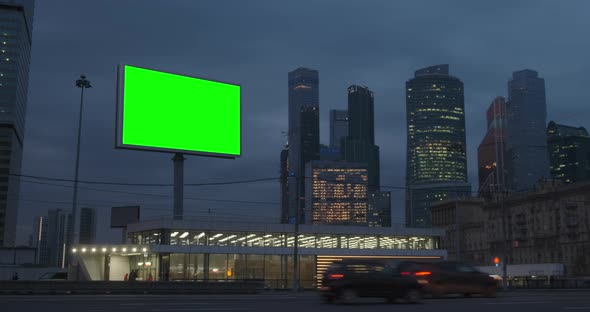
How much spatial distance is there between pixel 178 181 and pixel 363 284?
3471 cm

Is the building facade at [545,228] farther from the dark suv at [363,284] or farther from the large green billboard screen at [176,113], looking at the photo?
the dark suv at [363,284]

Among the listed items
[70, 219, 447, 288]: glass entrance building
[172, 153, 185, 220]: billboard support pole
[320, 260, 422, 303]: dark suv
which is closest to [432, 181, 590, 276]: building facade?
[70, 219, 447, 288]: glass entrance building

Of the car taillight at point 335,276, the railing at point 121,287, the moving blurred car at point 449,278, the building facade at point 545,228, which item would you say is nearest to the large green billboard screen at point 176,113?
the railing at point 121,287

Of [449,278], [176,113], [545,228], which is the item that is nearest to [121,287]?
[449,278]

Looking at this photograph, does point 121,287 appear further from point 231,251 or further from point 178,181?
point 231,251

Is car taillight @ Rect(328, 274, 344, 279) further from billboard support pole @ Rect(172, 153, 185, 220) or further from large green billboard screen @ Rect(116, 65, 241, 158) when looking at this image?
billboard support pole @ Rect(172, 153, 185, 220)

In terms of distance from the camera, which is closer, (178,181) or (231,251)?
(178,181)

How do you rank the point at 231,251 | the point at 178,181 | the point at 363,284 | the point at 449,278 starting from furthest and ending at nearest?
the point at 231,251 → the point at 178,181 → the point at 449,278 → the point at 363,284

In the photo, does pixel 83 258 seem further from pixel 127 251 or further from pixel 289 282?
pixel 289 282

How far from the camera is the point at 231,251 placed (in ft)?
198

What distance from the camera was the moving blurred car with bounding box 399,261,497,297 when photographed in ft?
96.5

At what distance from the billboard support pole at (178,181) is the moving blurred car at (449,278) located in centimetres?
3121

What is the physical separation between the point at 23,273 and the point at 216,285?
3732 centimetres

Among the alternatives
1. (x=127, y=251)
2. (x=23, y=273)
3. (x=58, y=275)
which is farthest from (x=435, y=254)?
(x=23, y=273)
